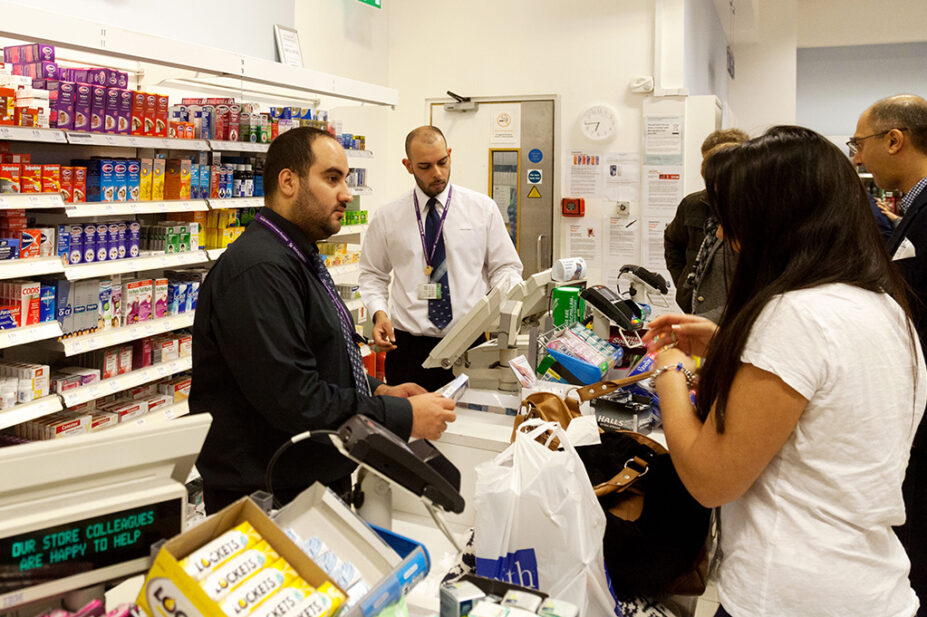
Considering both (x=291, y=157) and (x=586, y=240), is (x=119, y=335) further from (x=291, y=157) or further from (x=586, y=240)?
(x=586, y=240)

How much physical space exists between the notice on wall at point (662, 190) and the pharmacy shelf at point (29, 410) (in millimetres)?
4680

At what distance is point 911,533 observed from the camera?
95.0 inches

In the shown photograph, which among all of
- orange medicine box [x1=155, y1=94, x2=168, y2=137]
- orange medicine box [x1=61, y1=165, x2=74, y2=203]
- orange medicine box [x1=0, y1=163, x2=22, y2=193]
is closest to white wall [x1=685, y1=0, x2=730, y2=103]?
orange medicine box [x1=155, y1=94, x2=168, y2=137]

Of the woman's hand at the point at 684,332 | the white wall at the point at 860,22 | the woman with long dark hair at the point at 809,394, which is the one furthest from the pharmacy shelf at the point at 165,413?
the white wall at the point at 860,22

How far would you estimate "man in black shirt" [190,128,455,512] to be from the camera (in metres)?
1.75

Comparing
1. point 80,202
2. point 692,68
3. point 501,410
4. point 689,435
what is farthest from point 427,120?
point 689,435

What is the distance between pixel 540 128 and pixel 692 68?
53.6 inches

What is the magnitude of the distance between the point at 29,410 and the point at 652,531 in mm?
2495

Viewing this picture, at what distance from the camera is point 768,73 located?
8.77m

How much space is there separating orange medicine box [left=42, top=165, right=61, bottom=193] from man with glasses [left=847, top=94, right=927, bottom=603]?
316 centimetres

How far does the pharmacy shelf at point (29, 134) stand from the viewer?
8.77ft

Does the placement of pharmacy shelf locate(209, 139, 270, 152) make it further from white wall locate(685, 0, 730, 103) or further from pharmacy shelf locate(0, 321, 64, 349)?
white wall locate(685, 0, 730, 103)

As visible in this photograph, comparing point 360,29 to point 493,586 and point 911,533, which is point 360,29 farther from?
point 493,586

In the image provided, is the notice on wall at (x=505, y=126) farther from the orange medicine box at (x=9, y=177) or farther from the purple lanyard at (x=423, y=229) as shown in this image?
the orange medicine box at (x=9, y=177)
